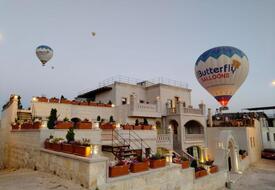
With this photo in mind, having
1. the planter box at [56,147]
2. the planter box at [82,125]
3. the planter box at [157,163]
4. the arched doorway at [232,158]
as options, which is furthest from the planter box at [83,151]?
the arched doorway at [232,158]

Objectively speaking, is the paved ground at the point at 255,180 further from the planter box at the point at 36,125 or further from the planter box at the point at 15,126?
the planter box at the point at 15,126

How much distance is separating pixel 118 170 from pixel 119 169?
0.06 m

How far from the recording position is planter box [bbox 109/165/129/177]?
7862 millimetres

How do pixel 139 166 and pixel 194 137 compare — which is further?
pixel 194 137

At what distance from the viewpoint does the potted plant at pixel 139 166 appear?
8617 millimetres

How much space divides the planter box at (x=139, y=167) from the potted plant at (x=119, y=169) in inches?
13.4

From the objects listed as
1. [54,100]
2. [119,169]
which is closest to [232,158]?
[119,169]

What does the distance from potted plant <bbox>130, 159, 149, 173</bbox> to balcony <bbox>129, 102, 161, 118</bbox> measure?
12.3 meters

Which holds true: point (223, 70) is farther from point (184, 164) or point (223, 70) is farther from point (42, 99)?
point (42, 99)

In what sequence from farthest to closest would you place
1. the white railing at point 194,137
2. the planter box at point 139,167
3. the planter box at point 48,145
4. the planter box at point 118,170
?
the white railing at point 194,137, the planter box at point 48,145, the planter box at point 139,167, the planter box at point 118,170

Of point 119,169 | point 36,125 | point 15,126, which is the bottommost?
point 119,169

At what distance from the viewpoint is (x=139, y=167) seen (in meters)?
8.78

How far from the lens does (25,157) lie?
12.8m

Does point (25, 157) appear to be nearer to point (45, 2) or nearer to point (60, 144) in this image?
point (60, 144)
